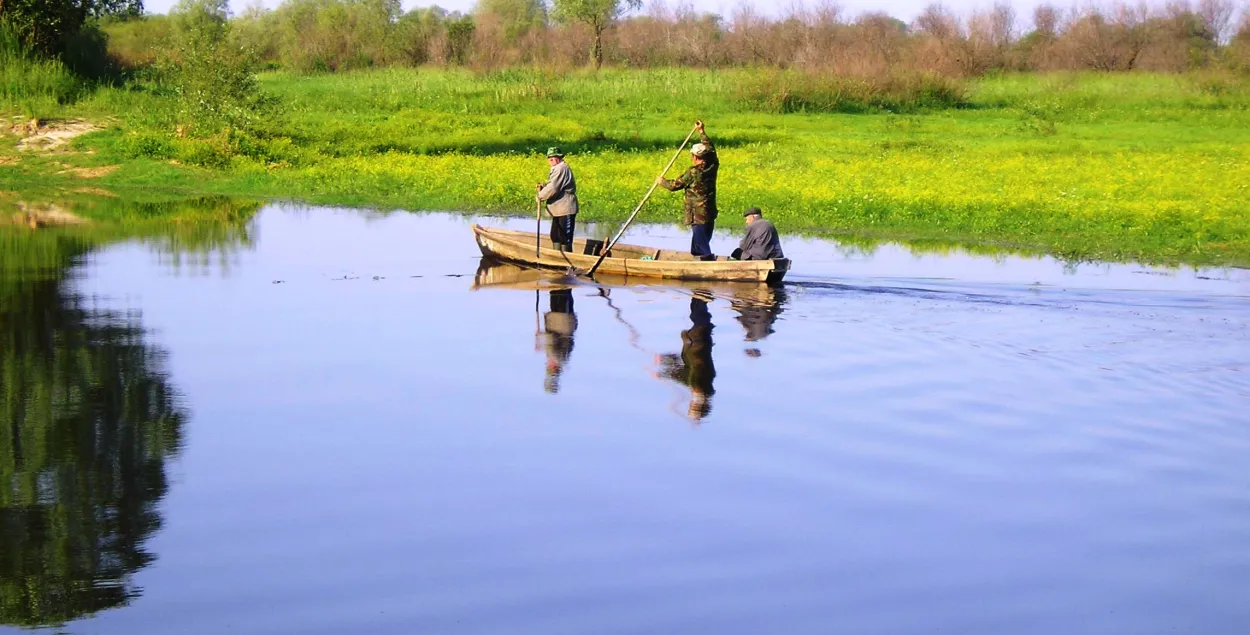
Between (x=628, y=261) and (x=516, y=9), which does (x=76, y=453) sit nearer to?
(x=628, y=261)

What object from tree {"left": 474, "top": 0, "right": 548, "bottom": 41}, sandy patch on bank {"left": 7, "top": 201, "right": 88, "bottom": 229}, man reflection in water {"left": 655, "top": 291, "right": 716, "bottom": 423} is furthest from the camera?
tree {"left": 474, "top": 0, "right": 548, "bottom": 41}

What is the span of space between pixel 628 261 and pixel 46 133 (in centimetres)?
2198

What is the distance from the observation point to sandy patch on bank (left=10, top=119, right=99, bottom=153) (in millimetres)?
35375

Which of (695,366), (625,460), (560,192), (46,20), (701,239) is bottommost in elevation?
(625,460)

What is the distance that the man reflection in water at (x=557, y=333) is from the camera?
13328 mm

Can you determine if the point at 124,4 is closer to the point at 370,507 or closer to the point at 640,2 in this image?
the point at 640,2

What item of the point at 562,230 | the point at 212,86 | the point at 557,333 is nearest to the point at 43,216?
the point at 212,86

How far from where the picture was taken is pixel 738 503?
31.2 feet

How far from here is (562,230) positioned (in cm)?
A: 2148

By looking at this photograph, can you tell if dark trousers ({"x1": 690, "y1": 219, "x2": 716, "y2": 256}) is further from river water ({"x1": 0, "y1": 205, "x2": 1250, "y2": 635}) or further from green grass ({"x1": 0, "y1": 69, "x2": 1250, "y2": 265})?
green grass ({"x1": 0, "y1": 69, "x2": 1250, "y2": 265})

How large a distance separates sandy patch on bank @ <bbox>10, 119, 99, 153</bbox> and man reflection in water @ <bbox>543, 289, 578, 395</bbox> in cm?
2109

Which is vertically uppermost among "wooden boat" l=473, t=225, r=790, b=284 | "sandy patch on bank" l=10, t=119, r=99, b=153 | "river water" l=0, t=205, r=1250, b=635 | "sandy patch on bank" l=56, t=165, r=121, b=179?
"sandy patch on bank" l=10, t=119, r=99, b=153

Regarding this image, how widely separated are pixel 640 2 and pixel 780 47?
20.9 metres

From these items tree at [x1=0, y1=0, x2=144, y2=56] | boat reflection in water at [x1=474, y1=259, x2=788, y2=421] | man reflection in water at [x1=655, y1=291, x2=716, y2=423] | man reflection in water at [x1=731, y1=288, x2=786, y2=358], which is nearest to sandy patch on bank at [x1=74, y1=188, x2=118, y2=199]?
tree at [x1=0, y1=0, x2=144, y2=56]
